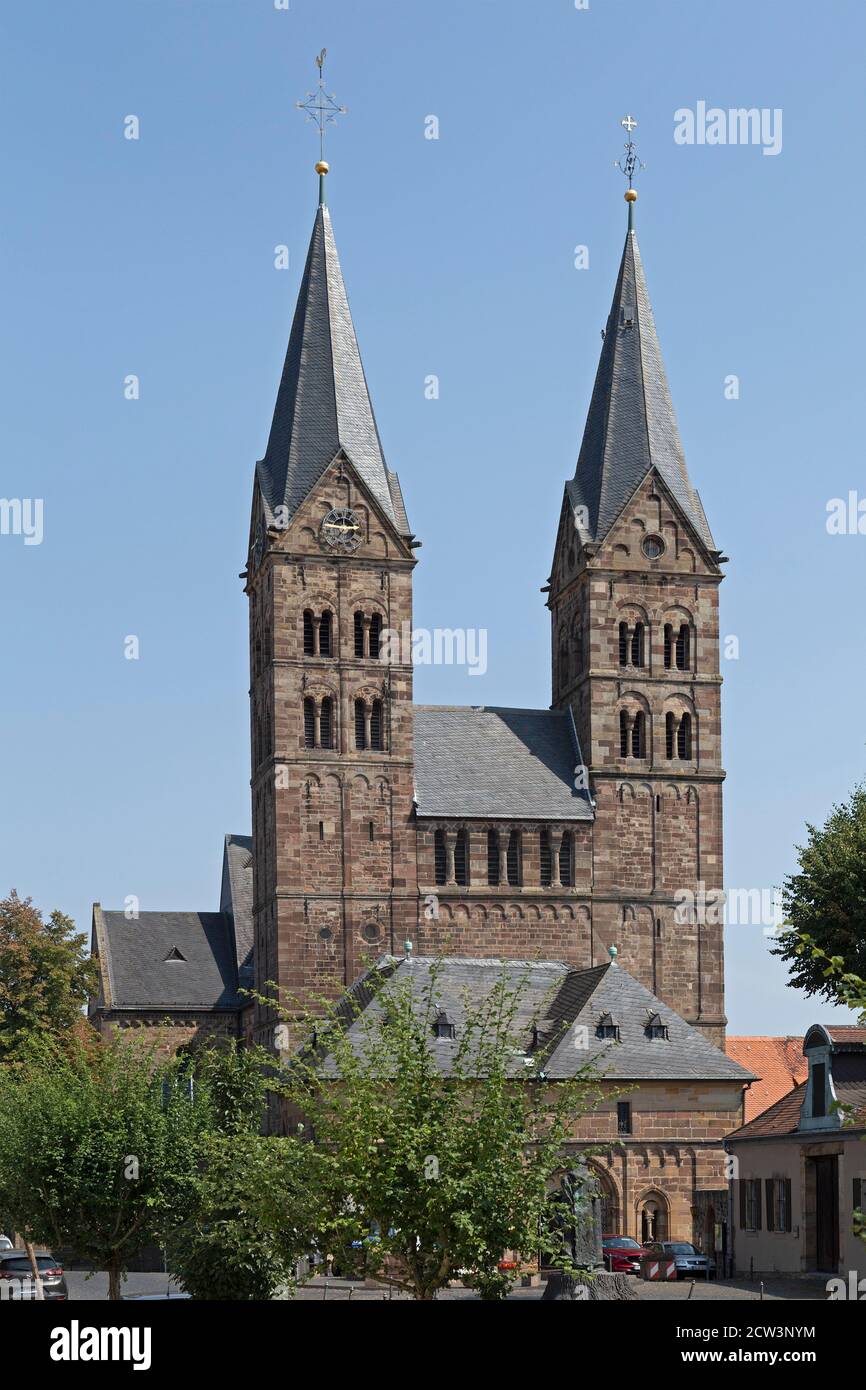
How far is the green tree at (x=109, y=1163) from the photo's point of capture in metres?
43.7

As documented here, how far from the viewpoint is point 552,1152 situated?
28.8 m

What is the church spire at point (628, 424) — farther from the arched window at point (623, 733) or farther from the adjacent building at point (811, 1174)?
the adjacent building at point (811, 1174)

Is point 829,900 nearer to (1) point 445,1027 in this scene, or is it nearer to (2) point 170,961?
(1) point 445,1027

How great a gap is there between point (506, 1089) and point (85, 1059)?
2264 centimetres

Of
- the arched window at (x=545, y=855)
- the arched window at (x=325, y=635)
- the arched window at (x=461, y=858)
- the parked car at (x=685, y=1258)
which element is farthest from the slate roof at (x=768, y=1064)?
the parked car at (x=685, y=1258)

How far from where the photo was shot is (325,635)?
81.1 meters

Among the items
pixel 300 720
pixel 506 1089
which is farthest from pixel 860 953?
pixel 506 1089

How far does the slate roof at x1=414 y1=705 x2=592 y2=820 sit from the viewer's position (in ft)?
266

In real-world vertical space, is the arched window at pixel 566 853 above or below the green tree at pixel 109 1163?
above

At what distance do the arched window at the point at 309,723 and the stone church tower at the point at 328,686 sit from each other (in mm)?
79

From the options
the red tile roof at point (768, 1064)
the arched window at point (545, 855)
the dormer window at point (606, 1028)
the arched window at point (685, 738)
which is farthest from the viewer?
the red tile roof at point (768, 1064)

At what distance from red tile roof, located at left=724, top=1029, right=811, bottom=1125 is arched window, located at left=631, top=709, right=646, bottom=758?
1734 cm

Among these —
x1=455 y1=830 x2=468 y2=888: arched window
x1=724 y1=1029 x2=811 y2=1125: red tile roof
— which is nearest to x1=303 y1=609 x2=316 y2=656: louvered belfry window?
x1=455 y1=830 x2=468 y2=888: arched window

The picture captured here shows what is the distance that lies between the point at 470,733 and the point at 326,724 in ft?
22.9
